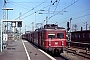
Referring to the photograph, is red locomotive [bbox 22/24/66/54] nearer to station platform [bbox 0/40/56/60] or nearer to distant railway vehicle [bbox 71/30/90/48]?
station platform [bbox 0/40/56/60]

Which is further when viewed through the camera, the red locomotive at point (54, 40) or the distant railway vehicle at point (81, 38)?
the distant railway vehicle at point (81, 38)

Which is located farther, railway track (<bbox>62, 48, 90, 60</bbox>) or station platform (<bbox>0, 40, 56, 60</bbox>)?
railway track (<bbox>62, 48, 90, 60</bbox>)

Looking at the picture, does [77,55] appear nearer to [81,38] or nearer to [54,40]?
[54,40]

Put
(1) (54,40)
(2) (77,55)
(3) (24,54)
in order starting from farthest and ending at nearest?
(2) (77,55), (1) (54,40), (3) (24,54)

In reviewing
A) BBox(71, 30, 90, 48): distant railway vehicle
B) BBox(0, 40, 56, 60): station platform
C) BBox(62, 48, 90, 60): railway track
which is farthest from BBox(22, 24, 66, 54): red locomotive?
BBox(71, 30, 90, 48): distant railway vehicle

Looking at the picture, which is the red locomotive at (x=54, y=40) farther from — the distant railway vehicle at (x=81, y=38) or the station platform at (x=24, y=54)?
the distant railway vehicle at (x=81, y=38)

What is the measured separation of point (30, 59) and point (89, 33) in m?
25.5

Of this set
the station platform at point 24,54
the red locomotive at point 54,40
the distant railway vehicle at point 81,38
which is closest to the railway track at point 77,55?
the red locomotive at point 54,40

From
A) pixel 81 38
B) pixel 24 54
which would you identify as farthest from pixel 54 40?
pixel 81 38

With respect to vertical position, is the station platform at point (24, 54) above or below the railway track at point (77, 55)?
above

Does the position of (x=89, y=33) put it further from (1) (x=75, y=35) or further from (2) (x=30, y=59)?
(2) (x=30, y=59)

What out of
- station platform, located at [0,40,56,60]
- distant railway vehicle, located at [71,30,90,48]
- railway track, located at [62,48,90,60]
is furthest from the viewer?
distant railway vehicle, located at [71,30,90,48]

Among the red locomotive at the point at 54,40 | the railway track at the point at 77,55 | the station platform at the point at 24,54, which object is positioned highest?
the red locomotive at the point at 54,40

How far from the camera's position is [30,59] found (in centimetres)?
1393
